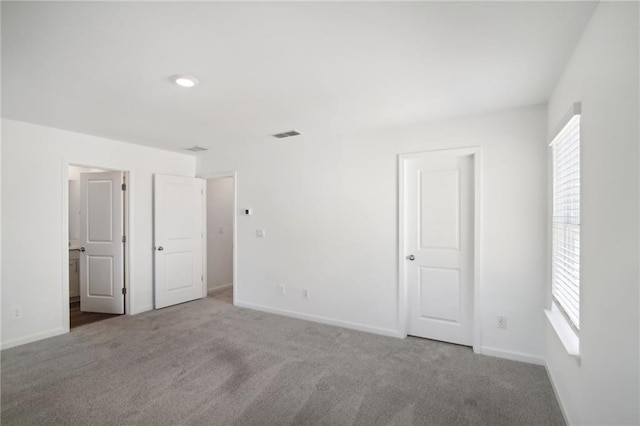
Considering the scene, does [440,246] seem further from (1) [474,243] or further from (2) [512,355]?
(2) [512,355]

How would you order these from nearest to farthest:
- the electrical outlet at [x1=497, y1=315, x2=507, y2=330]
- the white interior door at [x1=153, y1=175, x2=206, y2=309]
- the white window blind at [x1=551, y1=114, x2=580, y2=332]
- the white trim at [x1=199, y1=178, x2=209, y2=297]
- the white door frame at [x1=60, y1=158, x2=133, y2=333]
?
the white window blind at [x1=551, y1=114, x2=580, y2=332], the electrical outlet at [x1=497, y1=315, x2=507, y2=330], the white door frame at [x1=60, y1=158, x2=133, y2=333], the white interior door at [x1=153, y1=175, x2=206, y2=309], the white trim at [x1=199, y1=178, x2=209, y2=297]

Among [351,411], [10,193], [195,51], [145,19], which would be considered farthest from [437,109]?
[10,193]

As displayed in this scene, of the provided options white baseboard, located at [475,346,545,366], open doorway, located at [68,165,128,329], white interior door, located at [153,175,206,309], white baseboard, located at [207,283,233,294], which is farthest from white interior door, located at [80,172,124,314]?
white baseboard, located at [475,346,545,366]

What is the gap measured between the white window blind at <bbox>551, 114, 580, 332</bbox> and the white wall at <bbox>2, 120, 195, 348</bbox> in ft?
16.4

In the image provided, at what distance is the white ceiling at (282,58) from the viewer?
159cm

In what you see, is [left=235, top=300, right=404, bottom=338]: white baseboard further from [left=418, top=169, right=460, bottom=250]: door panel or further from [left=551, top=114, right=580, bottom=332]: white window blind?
[left=551, top=114, right=580, bottom=332]: white window blind

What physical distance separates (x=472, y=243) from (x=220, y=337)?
2.94m

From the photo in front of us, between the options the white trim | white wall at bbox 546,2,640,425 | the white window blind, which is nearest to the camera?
white wall at bbox 546,2,640,425

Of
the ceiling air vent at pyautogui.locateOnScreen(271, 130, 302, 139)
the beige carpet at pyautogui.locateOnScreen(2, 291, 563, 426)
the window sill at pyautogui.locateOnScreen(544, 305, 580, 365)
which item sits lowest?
the beige carpet at pyautogui.locateOnScreen(2, 291, 563, 426)

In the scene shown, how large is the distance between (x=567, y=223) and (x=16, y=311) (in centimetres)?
526

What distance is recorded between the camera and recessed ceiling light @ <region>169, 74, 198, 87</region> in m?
2.29

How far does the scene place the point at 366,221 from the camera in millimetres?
3773

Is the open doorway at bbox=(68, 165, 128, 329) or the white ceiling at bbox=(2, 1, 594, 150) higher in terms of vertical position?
the white ceiling at bbox=(2, 1, 594, 150)

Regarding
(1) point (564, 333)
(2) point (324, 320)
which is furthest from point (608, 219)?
(2) point (324, 320)
